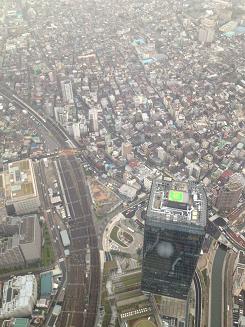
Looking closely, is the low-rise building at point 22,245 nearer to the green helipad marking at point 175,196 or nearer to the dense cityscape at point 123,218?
the dense cityscape at point 123,218

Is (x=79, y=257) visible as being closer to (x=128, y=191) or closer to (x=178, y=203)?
→ (x=128, y=191)

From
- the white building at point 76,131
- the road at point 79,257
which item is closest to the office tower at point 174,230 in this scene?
the road at point 79,257

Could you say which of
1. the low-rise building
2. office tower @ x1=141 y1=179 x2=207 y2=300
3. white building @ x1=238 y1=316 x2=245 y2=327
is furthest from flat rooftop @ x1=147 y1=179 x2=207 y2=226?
the low-rise building

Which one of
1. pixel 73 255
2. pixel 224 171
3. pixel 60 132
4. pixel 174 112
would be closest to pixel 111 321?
pixel 73 255

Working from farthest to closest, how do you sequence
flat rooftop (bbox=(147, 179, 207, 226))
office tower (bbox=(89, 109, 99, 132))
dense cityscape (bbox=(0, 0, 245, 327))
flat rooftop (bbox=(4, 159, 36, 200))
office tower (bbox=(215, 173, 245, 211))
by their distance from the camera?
office tower (bbox=(89, 109, 99, 132)) < flat rooftop (bbox=(4, 159, 36, 200)) < office tower (bbox=(215, 173, 245, 211)) < dense cityscape (bbox=(0, 0, 245, 327)) < flat rooftop (bbox=(147, 179, 207, 226))

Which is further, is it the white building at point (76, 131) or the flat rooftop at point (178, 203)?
the white building at point (76, 131)

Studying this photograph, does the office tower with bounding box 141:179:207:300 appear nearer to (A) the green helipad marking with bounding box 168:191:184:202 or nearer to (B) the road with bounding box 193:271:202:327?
(A) the green helipad marking with bounding box 168:191:184:202

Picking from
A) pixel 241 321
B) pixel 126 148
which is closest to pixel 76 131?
pixel 126 148
